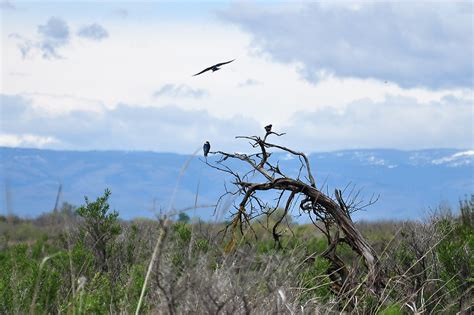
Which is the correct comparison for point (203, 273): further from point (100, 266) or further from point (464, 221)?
point (464, 221)

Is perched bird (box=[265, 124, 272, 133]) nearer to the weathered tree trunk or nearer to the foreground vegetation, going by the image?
the weathered tree trunk

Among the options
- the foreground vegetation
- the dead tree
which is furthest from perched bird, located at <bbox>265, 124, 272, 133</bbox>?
the foreground vegetation

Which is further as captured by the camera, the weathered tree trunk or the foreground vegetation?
the weathered tree trunk

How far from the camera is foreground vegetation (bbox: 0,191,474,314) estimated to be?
4906 mm

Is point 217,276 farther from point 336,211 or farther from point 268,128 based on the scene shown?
point 336,211

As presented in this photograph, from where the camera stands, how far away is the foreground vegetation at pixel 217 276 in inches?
193

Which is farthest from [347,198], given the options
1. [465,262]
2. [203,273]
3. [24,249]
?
[24,249]

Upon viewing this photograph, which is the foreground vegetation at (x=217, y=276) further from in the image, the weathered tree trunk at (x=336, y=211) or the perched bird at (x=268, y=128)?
the perched bird at (x=268, y=128)

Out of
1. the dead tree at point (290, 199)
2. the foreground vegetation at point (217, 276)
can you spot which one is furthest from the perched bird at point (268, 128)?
the foreground vegetation at point (217, 276)

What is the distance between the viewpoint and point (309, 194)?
24.9ft

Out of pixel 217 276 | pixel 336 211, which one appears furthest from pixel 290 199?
pixel 217 276

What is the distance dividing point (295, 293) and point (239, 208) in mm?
1434

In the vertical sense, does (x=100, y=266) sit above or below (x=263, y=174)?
below

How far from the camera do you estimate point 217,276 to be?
202 inches
